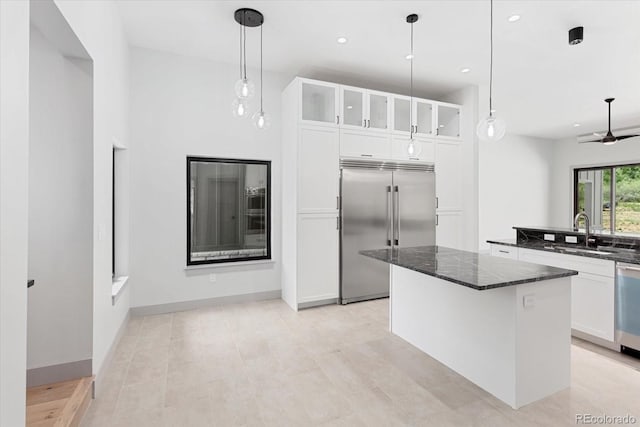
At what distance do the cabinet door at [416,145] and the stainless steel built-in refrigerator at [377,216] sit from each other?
113 millimetres

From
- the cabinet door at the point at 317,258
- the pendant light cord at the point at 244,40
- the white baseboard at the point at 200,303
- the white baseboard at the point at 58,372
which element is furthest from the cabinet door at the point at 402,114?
the white baseboard at the point at 58,372

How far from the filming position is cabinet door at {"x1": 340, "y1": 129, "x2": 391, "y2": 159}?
14.3ft

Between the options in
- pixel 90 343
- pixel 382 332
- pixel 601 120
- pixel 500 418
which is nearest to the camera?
pixel 500 418

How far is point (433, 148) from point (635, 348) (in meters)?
3.13

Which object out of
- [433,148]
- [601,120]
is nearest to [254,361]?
[433,148]

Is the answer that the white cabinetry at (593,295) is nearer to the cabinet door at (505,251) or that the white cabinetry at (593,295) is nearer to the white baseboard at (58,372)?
the cabinet door at (505,251)

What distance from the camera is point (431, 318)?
2928 millimetres

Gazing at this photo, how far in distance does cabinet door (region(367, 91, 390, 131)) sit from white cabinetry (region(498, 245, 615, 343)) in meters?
2.55

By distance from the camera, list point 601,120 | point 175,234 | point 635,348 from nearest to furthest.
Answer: point 635,348, point 175,234, point 601,120

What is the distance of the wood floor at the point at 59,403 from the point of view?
6.17 ft

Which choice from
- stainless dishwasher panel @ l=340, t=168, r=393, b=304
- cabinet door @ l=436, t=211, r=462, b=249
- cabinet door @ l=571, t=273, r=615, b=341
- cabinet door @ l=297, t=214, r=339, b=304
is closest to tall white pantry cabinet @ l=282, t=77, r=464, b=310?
cabinet door @ l=297, t=214, r=339, b=304

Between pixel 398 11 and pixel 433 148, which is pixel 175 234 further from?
pixel 433 148

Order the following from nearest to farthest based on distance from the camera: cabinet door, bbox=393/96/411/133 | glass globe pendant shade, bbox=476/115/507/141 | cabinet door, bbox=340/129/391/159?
glass globe pendant shade, bbox=476/115/507/141
cabinet door, bbox=340/129/391/159
cabinet door, bbox=393/96/411/133

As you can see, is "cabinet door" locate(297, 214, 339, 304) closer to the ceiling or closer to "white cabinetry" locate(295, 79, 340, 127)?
"white cabinetry" locate(295, 79, 340, 127)
